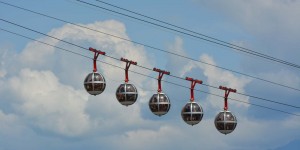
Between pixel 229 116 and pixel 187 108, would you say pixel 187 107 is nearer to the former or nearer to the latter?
pixel 187 108

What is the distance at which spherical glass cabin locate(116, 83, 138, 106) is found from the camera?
53281 mm

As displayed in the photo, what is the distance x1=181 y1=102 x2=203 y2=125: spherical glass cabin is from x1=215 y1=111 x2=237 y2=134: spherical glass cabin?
6.97 feet

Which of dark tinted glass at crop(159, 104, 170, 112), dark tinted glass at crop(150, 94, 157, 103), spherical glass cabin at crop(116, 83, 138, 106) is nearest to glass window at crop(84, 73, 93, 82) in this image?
spherical glass cabin at crop(116, 83, 138, 106)

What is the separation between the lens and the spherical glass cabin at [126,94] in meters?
53.3

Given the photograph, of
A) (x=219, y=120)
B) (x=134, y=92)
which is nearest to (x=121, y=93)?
(x=134, y=92)

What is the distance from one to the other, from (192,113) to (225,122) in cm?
302

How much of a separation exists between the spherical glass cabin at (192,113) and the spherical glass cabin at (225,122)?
6.97 feet

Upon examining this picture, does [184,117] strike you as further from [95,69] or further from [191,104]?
[95,69]

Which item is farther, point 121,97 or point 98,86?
point 121,97

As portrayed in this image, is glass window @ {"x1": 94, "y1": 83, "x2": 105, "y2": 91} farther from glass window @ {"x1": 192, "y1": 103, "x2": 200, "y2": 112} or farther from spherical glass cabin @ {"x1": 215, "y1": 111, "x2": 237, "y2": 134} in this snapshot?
spherical glass cabin @ {"x1": 215, "y1": 111, "x2": 237, "y2": 134}

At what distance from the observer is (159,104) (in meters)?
54.0

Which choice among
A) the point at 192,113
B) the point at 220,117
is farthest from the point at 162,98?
the point at 220,117

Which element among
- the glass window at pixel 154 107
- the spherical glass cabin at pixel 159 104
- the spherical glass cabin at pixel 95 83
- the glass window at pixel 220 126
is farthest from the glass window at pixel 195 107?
the spherical glass cabin at pixel 95 83

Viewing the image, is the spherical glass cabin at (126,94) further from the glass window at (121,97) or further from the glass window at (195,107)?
the glass window at (195,107)
